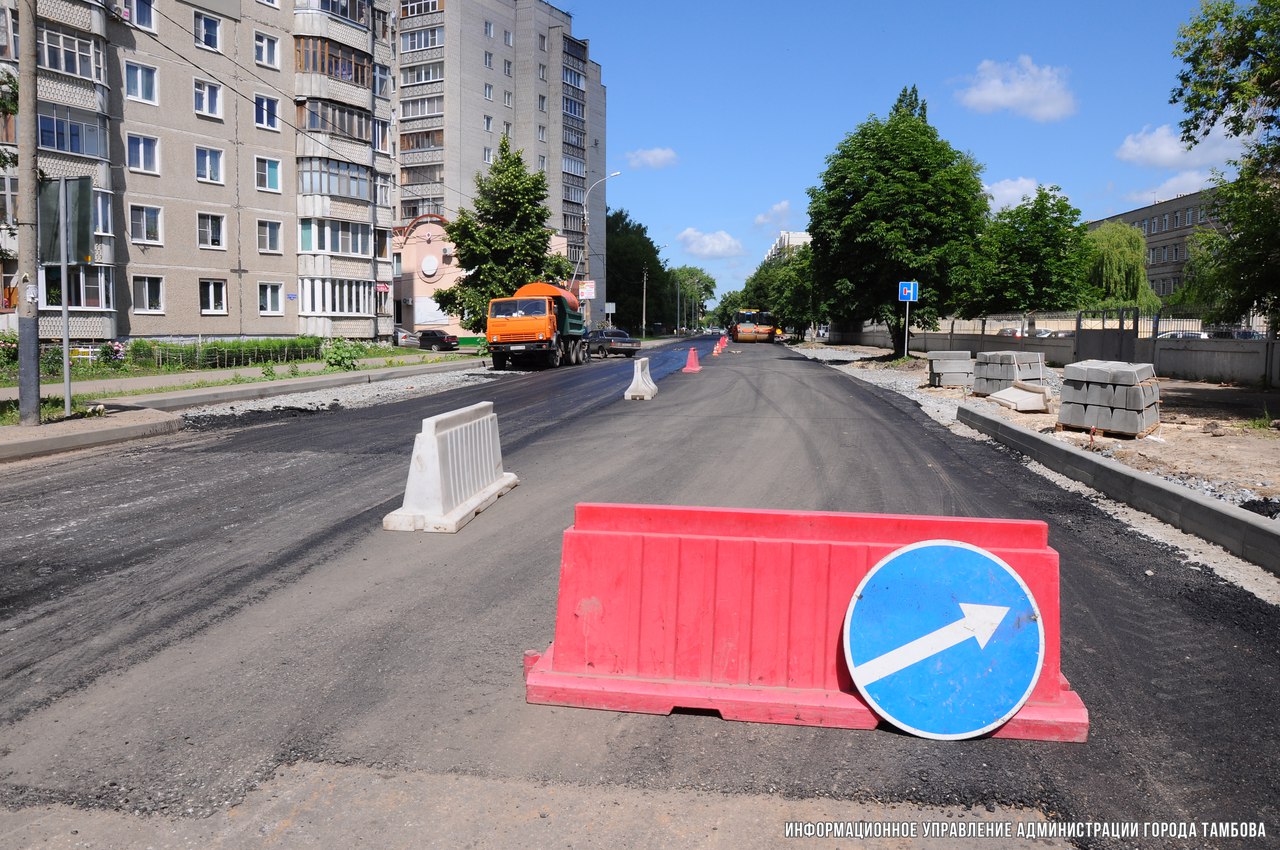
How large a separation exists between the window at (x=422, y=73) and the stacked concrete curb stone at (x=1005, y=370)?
206 ft

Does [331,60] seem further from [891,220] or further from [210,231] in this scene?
[891,220]

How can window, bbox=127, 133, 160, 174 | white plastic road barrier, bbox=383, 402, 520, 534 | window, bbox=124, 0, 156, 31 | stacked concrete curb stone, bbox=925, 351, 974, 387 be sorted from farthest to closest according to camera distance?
1. window, bbox=127, 133, 160, 174
2. window, bbox=124, 0, 156, 31
3. stacked concrete curb stone, bbox=925, 351, 974, 387
4. white plastic road barrier, bbox=383, 402, 520, 534

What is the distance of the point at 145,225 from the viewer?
120ft

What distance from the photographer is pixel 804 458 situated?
1149 centimetres

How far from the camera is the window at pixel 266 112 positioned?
41750 mm

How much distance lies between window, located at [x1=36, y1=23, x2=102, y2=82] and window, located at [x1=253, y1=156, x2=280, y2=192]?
822 cm

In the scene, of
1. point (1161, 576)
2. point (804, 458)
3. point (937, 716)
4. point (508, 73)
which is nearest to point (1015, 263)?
point (804, 458)

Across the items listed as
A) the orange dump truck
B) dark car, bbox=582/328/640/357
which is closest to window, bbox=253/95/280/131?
the orange dump truck

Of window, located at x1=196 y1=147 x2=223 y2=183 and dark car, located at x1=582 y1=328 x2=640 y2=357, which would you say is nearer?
window, located at x1=196 y1=147 x2=223 y2=183

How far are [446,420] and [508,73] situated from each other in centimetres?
7838

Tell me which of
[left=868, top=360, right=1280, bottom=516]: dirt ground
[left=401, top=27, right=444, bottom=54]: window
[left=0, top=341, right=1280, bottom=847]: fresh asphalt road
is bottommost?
[left=0, top=341, right=1280, bottom=847]: fresh asphalt road

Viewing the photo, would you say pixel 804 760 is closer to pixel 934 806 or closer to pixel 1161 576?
pixel 934 806

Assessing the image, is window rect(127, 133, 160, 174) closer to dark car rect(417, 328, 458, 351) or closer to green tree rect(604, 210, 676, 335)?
dark car rect(417, 328, 458, 351)

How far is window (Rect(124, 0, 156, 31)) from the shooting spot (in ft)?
118
